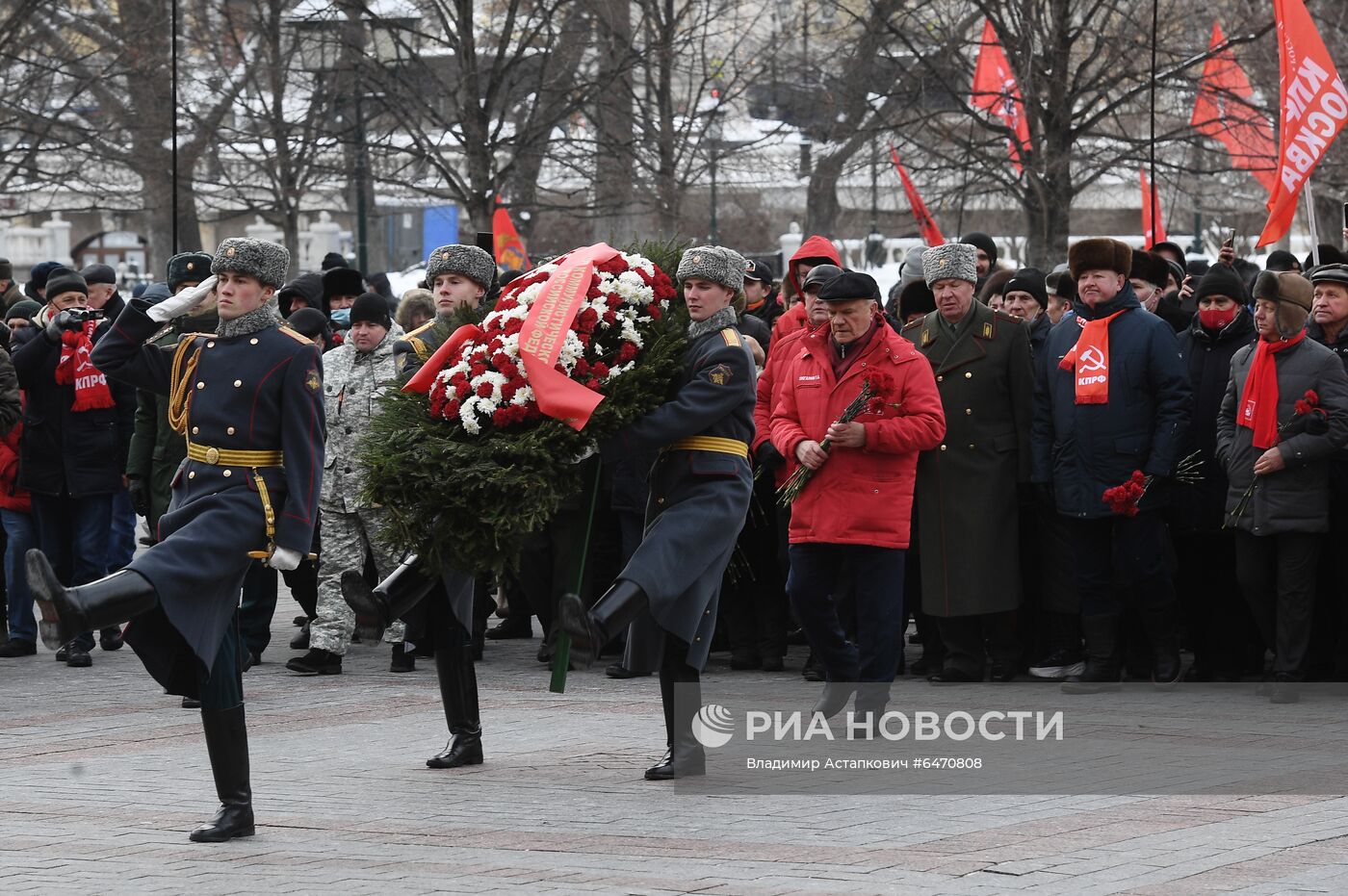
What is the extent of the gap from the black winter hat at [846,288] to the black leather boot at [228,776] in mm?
3431

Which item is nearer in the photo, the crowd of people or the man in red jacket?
the man in red jacket

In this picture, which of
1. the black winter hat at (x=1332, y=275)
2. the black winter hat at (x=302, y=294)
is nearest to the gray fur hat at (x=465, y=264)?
the black winter hat at (x=302, y=294)

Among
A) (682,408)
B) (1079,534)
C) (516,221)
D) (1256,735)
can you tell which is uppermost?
(516,221)

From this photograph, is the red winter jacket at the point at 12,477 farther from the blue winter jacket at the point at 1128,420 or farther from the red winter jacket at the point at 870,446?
the blue winter jacket at the point at 1128,420

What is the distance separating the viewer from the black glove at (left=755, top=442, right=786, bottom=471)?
1104 cm

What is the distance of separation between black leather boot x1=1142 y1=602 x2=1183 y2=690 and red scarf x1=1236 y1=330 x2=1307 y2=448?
107cm

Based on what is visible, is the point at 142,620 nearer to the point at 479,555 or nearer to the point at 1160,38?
the point at 479,555

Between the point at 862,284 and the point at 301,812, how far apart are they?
141 inches

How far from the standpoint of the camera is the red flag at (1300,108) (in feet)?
40.9

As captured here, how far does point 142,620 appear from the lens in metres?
7.08

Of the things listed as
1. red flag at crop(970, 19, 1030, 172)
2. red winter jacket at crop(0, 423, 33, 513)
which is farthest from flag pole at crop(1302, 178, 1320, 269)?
red flag at crop(970, 19, 1030, 172)

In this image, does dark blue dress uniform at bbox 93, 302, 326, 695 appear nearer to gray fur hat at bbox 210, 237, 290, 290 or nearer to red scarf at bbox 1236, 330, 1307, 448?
gray fur hat at bbox 210, 237, 290, 290

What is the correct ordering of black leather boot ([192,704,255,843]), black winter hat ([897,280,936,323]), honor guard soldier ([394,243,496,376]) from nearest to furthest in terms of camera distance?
black leather boot ([192,704,255,843])
honor guard soldier ([394,243,496,376])
black winter hat ([897,280,936,323])

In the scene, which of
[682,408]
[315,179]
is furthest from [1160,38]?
[682,408]
